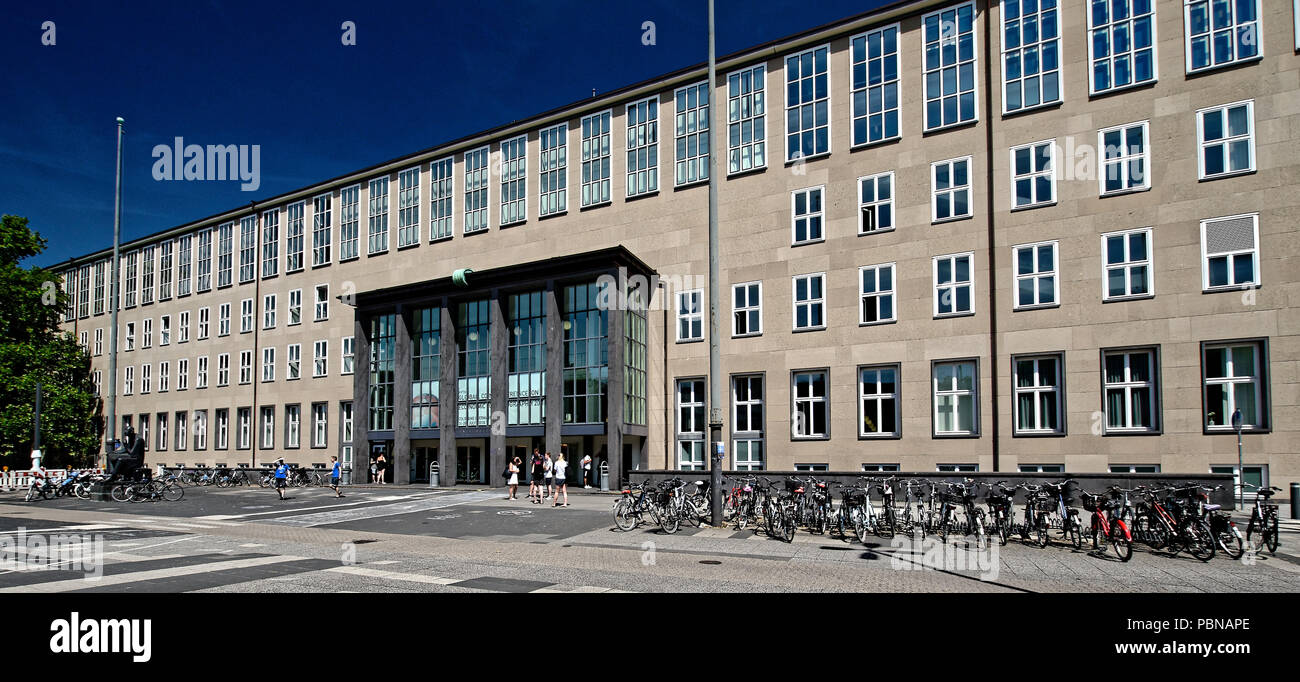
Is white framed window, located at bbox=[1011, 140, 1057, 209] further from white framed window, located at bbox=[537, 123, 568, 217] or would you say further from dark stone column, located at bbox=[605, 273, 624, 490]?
white framed window, located at bbox=[537, 123, 568, 217]

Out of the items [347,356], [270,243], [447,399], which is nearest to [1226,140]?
[447,399]

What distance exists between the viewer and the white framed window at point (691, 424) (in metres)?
37.7

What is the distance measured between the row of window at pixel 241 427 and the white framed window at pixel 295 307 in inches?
232

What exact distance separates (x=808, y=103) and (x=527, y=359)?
18.9 m

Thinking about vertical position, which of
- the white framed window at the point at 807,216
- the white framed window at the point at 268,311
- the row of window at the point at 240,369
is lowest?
the row of window at the point at 240,369

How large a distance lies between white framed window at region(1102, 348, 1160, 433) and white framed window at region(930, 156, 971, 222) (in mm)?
7910

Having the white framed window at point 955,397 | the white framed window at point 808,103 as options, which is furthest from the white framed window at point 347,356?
the white framed window at point 955,397

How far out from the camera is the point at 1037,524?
16.1m

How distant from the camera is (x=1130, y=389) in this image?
94.0 ft

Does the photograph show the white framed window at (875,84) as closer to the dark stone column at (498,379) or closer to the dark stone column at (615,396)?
the dark stone column at (615,396)

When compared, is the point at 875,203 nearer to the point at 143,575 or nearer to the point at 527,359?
the point at 527,359

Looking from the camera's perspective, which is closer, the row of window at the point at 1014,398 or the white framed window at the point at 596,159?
the row of window at the point at 1014,398

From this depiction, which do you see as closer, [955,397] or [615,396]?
[955,397]
